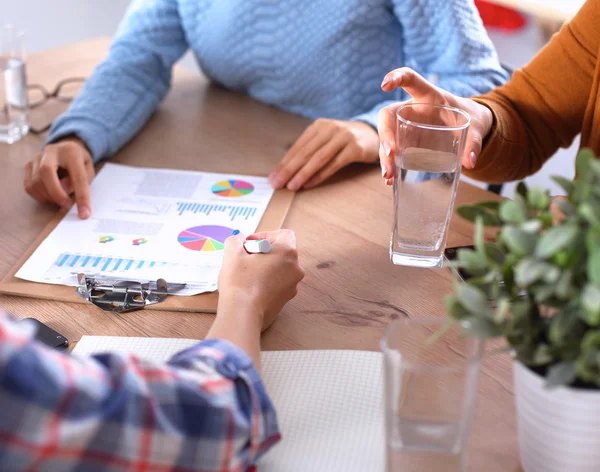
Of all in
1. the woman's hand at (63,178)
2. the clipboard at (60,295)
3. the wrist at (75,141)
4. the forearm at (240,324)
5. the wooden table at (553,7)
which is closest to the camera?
the forearm at (240,324)

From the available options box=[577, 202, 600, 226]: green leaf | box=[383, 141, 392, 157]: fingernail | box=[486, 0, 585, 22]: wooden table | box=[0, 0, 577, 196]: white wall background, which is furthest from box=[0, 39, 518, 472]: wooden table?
box=[0, 0, 577, 196]: white wall background

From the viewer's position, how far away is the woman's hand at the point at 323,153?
3.67 ft

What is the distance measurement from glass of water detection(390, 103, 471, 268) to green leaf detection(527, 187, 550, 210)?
301 millimetres

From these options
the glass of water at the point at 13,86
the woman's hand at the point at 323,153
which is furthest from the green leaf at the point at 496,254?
the glass of water at the point at 13,86

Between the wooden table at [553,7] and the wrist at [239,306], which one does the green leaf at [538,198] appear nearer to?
the wrist at [239,306]

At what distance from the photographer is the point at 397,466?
57 cm

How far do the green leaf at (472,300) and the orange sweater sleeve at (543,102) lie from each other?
1.99 feet

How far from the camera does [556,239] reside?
458 mm

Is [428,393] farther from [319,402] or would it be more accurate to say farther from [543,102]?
[543,102]

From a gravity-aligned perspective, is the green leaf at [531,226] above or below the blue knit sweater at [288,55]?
above

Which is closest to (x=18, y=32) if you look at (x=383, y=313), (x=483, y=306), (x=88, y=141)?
(x=88, y=141)

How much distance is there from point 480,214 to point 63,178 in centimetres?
77

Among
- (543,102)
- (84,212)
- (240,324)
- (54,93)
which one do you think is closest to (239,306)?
(240,324)

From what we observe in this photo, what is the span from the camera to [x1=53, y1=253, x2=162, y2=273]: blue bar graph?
0.90 metres
